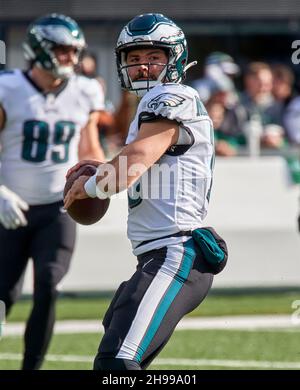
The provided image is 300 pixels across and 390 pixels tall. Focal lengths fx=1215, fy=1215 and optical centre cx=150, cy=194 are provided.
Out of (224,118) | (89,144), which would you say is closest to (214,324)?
(89,144)

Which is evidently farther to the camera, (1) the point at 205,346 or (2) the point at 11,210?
(1) the point at 205,346

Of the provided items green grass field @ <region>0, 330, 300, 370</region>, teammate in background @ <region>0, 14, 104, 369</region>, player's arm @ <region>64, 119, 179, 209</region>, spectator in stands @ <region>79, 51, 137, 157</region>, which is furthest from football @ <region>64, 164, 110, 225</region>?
spectator in stands @ <region>79, 51, 137, 157</region>

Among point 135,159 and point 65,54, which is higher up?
point 65,54

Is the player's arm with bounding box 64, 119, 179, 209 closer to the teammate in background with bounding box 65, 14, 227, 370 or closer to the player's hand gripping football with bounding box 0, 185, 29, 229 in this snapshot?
the teammate in background with bounding box 65, 14, 227, 370

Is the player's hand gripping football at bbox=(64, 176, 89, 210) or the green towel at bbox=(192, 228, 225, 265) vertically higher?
the player's hand gripping football at bbox=(64, 176, 89, 210)

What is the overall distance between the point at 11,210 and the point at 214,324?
2609 millimetres

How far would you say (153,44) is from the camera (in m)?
4.80

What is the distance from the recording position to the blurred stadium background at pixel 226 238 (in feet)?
24.6

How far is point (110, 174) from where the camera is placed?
4.52 metres

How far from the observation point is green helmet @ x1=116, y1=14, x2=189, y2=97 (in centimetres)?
481

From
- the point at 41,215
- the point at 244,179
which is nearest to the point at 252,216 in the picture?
the point at 244,179

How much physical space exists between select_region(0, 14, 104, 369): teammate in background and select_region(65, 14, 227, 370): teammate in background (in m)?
1.57

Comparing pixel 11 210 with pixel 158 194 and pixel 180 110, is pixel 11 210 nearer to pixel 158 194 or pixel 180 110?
pixel 158 194

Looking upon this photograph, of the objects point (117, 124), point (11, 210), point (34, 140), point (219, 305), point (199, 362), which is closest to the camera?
point (11, 210)
